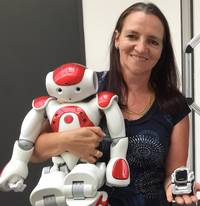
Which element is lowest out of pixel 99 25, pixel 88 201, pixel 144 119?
pixel 88 201

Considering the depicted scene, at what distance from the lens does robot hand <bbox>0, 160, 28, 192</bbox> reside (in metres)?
0.88

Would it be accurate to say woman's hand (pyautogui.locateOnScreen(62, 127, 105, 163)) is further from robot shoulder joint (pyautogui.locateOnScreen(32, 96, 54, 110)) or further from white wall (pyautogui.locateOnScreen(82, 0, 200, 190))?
white wall (pyautogui.locateOnScreen(82, 0, 200, 190))

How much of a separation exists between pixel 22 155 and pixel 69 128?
12 centimetres

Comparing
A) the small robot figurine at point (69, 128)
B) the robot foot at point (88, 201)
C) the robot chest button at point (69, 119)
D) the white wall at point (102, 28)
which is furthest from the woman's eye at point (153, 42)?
the white wall at point (102, 28)

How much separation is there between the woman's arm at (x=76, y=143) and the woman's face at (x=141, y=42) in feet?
0.60

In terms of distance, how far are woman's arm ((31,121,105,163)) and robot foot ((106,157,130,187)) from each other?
0.04m

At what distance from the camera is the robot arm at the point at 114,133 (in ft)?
2.80

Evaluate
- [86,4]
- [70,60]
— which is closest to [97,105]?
[70,60]

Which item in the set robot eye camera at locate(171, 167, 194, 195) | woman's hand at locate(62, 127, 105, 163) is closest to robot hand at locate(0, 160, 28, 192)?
woman's hand at locate(62, 127, 105, 163)

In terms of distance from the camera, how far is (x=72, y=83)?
869 mm

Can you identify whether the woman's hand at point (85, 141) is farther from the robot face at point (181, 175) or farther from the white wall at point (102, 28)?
the white wall at point (102, 28)

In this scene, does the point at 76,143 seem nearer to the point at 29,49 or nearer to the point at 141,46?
the point at 141,46

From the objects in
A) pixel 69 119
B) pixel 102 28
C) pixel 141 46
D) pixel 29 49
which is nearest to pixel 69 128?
pixel 69 119

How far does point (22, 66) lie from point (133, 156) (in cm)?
86
